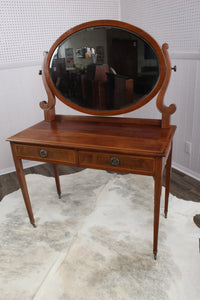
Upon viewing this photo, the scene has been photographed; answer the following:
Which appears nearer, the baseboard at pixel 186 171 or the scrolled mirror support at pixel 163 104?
the scrolled mirror support at pixel 163 104

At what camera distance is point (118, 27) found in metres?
1.78

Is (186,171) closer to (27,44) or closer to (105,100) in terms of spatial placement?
(105,100)

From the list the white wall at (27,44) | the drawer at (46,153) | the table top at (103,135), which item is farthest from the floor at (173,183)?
the drawer at (46,153)

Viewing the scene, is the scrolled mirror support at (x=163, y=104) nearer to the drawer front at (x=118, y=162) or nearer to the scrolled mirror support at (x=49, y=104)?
the drawer front at (x=118, y=162)

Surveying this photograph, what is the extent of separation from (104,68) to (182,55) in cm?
117

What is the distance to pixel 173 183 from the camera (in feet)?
9.00

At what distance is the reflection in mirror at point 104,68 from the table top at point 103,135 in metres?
0.15

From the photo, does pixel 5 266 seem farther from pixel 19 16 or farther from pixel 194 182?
pixel 19 16

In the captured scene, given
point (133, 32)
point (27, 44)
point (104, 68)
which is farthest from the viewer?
point (27, 44)

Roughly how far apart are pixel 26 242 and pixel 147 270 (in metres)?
0.97

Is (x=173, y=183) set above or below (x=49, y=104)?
below

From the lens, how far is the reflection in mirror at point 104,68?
1796 mm

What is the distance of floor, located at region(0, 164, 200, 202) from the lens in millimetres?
2525

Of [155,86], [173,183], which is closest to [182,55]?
[155,86]
